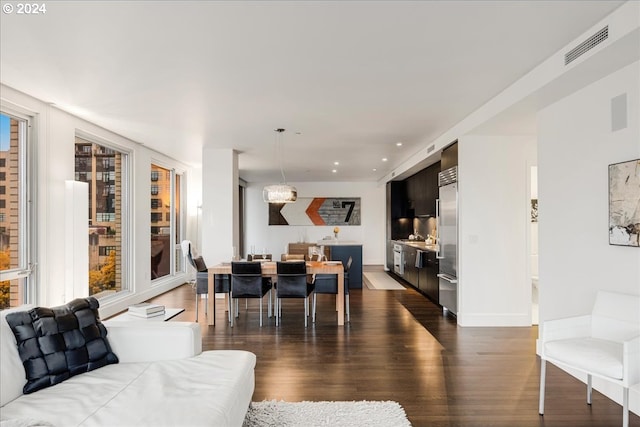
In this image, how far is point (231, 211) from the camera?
672cm

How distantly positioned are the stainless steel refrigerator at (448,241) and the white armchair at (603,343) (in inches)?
94.3

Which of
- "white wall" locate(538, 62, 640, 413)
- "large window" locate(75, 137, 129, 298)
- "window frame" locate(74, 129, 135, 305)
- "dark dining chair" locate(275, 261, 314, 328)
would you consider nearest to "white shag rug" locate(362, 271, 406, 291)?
"dark dining chair" locate(275, 261, 314, 328)

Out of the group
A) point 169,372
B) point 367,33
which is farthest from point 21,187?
point 367,33

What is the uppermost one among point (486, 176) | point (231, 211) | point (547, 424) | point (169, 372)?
point (486, 176)

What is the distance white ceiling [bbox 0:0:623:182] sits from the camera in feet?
7.85

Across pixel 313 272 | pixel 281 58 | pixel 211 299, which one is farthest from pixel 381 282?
pixel 281 58

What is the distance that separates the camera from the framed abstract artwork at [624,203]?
2.67m

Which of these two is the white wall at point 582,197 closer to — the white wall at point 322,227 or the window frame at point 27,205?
the window frame at point 27,205

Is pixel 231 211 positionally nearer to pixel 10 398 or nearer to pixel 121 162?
pixel 121 162

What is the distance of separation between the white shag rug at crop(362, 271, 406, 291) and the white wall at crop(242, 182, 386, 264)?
6.39 ft

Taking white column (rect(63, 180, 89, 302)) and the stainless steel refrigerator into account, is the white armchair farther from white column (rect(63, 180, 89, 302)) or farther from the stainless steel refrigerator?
white column (rect(63, 180, 89, 302))

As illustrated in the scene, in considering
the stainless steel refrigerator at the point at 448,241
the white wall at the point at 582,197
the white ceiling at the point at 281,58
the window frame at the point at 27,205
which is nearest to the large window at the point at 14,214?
the window frame at the point at 27,205

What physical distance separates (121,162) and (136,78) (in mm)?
3322

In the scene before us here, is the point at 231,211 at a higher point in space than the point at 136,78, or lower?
lower
